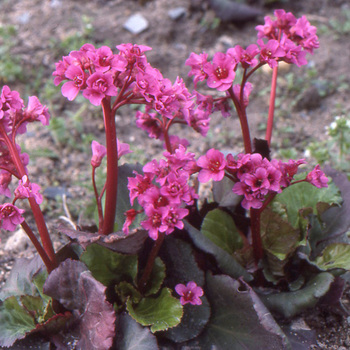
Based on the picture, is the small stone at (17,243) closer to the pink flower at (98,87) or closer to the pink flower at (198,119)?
the pink flower at (198,119)

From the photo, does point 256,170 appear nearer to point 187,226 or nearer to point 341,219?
point 187,226

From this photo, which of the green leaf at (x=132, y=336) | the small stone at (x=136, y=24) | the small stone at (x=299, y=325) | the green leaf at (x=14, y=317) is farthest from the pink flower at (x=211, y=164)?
the small stone at (x=136, y=24)

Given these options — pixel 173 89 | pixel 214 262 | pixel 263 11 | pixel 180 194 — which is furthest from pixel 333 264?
pixel 263 11

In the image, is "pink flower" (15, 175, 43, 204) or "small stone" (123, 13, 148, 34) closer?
"pink flower" (15, 175, 43, 204)

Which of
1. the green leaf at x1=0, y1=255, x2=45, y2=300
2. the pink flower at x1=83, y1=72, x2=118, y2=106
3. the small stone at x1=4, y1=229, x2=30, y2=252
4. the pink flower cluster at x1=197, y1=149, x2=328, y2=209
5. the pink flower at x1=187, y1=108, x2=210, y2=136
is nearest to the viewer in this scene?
the pink flower at x1=83, y1=72, x2=118, y2=106

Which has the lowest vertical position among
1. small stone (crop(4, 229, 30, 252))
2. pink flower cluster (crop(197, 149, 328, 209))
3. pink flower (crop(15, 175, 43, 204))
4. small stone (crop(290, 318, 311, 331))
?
small stone (crop(290, 318, 311, 331))

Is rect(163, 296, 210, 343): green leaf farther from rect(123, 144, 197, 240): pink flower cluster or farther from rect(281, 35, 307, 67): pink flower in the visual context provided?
rect(281, 35, 307, 67): pink flower

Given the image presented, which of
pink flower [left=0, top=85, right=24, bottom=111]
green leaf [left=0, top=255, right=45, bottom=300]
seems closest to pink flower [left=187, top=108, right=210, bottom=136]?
pink flower [left=0, top=85, right=24, bottom=111]

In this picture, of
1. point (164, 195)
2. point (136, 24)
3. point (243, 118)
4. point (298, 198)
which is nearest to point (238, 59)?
point (243, 118)
